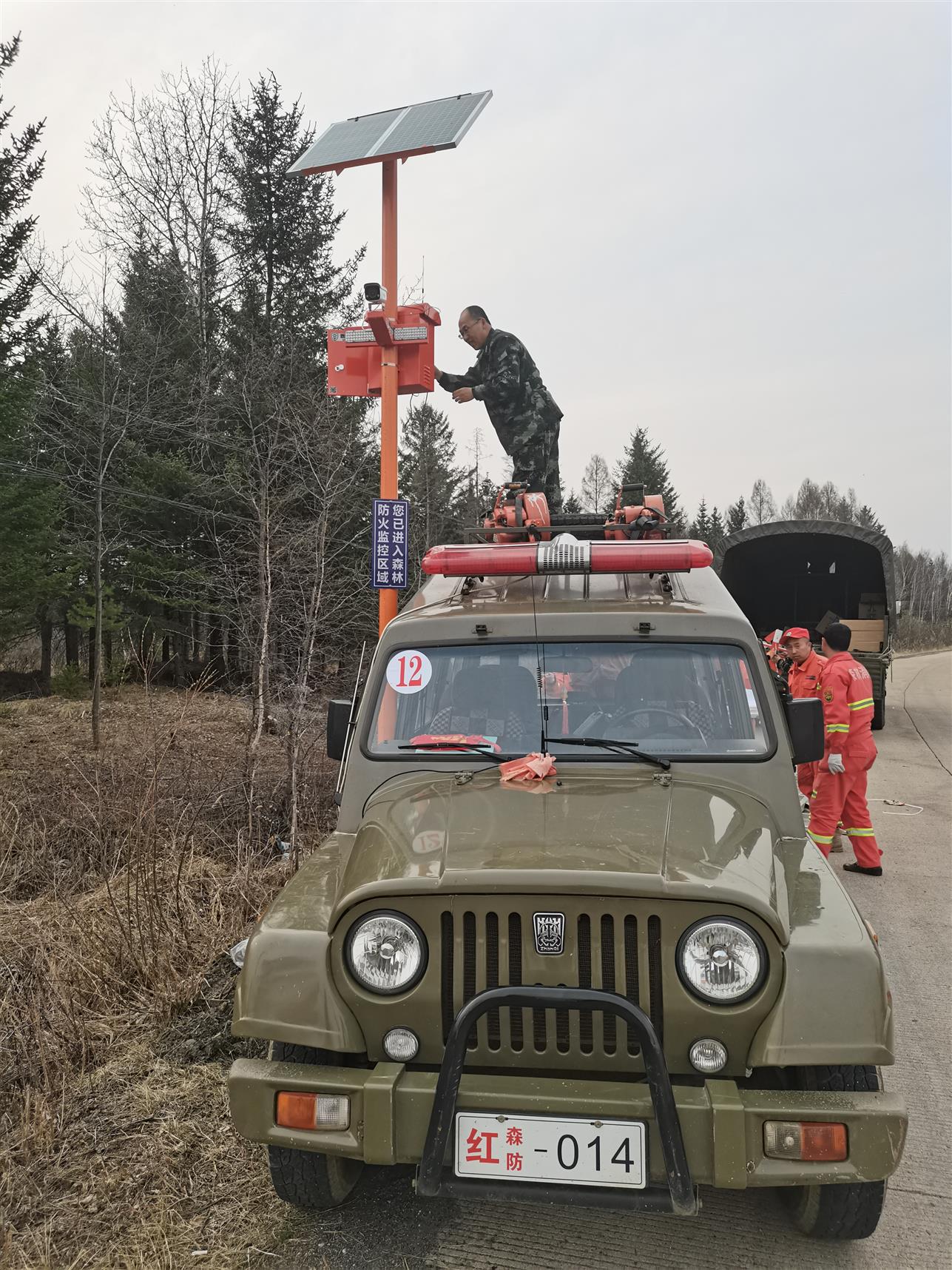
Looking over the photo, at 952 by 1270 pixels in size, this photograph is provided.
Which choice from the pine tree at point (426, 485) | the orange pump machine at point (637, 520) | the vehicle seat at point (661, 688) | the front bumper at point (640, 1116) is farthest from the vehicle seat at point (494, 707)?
the pine tree at point (426, 485)

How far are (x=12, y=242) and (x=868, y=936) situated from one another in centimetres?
1495

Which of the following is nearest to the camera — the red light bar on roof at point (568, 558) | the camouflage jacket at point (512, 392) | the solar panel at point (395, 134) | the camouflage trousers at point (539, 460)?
the red light bar on roof at point (568, 558)

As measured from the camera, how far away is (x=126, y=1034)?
14.1 ft

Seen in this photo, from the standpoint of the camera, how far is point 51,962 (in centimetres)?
475

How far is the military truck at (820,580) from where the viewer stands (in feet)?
45.1

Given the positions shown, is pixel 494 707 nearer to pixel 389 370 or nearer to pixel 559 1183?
pixel 559 1183

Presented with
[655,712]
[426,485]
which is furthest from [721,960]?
[426,485]

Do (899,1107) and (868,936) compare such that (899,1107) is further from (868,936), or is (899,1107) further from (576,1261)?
(576,1261)

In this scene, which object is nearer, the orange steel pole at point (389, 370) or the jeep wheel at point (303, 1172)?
the jeep wheel at point (303, 1172)

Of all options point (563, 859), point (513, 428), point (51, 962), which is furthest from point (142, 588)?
point (563, 859)

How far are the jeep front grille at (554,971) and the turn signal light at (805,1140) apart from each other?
1.14 ft

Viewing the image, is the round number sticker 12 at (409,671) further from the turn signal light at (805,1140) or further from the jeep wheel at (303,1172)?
the turn signal light at (805,1140)

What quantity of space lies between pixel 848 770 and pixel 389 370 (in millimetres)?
4605

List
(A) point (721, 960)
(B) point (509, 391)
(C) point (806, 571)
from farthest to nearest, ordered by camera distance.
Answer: (C) point (806, 571) → (B) point (509, 391) → (A) point (721, 960)
